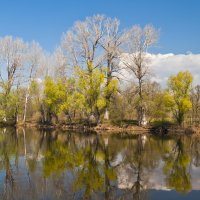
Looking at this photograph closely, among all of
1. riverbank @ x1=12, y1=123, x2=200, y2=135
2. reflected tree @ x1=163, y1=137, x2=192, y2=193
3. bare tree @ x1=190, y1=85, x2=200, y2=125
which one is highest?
bare tree @ x1=190, y1=85, x2=200, y2=125

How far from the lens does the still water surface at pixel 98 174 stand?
13.6m

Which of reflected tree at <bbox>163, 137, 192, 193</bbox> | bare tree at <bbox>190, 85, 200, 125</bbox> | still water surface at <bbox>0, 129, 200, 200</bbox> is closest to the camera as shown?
still water surface at <bbox>0, 129, 200, 200</bbox>

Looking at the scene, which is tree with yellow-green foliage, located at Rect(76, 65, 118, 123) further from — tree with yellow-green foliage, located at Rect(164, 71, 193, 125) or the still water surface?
the still water surface

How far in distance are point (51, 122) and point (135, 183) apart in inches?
1716

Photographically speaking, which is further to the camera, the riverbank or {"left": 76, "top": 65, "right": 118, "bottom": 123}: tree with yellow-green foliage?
{"left": 76, "top": 65, "right": 118, "bottom": 123}: tree with yellow-green foliage

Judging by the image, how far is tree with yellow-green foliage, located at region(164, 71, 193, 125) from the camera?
155ft

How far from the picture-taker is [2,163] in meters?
19.9

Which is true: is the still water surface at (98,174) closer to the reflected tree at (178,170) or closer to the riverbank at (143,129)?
the reflected tree at (178,170)

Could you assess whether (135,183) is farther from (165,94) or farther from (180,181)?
(165,94)

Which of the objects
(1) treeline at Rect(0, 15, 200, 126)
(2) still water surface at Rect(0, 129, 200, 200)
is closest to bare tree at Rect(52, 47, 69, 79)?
(1) treeline at Rect(0, 15, 200, 126)

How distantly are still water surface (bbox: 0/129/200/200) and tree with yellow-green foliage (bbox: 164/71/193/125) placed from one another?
2081cm

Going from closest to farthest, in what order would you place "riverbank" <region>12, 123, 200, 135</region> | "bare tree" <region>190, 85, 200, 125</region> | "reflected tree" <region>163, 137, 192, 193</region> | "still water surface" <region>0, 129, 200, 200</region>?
"still water surface" <region>0, 129, 200, 200</region> → "reflected tree" <region>163, 137, 192, 193</region> → "riverbank" <region>12, 123, 200, 135</region> → "bare tree" <region>190, 85, 200, 125</region>

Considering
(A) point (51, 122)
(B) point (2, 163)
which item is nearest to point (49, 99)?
(A) point (51, 122)

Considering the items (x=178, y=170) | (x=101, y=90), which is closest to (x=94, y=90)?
(x=101, y=90)
